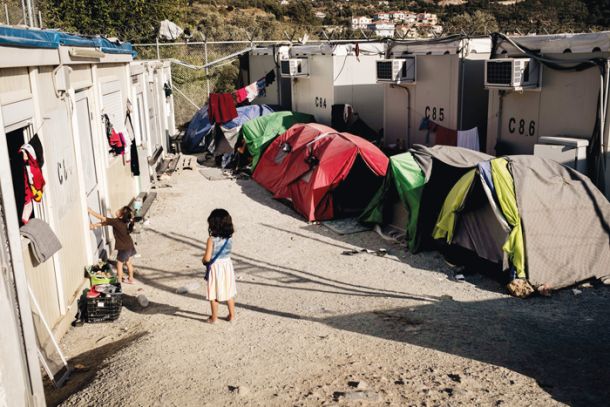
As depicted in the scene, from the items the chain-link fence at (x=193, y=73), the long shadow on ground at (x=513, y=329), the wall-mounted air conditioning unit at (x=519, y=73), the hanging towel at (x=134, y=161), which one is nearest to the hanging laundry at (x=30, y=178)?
the long shadow on ground at (x=513, y=329)

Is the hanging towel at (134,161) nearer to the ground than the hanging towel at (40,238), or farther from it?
nearer to the ground

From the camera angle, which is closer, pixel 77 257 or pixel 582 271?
pixel 77 257

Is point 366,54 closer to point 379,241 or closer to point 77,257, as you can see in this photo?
point 379,241

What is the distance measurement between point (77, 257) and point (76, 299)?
0.56 meters

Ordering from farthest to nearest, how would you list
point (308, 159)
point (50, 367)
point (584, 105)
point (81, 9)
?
point (81, 9), point (308, 159), point (584, 105), point (50, 367)

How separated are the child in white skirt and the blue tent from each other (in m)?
11.5

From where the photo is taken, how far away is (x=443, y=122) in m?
13.3

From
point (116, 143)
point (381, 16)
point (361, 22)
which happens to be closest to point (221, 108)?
point (116, 143)

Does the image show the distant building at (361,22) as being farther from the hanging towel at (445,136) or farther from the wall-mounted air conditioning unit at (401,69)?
the hanging towel at (445,136)

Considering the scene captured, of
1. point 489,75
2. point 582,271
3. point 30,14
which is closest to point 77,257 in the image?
point 30,14

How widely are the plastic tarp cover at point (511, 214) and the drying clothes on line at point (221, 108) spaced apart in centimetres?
1084

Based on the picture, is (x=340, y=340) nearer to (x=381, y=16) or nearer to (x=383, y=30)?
(x=383, y=30)

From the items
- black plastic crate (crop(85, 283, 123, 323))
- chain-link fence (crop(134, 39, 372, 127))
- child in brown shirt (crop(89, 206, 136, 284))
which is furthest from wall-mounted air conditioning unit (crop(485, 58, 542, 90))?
chain-link fence (crop(134, 39, 372, 127))

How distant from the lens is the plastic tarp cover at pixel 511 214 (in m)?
8.30
